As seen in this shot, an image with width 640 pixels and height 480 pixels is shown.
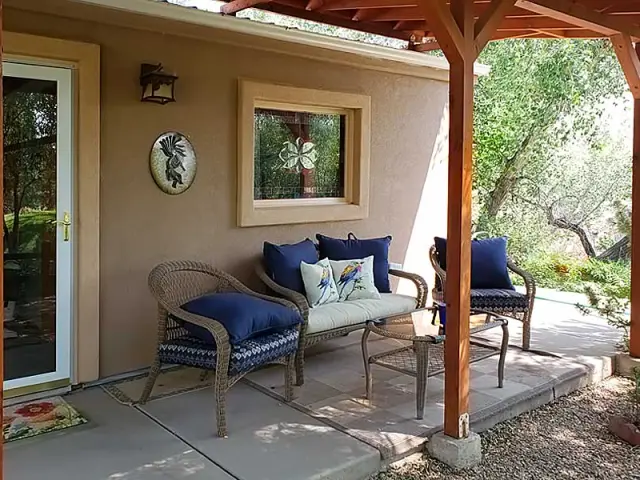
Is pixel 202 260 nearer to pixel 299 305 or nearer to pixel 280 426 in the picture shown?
pixel 299 305

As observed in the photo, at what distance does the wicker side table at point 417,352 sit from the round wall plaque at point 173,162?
64.3 inches

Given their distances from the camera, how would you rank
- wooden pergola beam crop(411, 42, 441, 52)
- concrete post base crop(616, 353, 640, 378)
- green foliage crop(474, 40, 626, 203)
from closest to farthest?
concrete post base crop(616, 353, 640, 378) < wooden pergola beam crop(411, 42, 441, 52) < green foliage crop(474, 40, 626, 203)

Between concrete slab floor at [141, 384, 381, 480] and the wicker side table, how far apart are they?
0.51m

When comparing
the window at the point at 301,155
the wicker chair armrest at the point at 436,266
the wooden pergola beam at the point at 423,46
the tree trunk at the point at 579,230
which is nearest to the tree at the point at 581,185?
the tree trunk at the point at 579,230

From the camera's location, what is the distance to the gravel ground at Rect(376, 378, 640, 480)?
10.1 feet

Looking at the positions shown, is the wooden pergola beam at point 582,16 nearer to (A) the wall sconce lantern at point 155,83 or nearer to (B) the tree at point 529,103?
(A) the wall sconce lantern at point 155,83

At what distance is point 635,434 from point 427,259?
3.05 m

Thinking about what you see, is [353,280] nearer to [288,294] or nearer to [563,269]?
[288,294]

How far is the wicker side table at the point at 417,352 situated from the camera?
3.45m

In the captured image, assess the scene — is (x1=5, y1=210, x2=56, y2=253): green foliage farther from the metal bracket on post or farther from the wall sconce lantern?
the metal bracket on post

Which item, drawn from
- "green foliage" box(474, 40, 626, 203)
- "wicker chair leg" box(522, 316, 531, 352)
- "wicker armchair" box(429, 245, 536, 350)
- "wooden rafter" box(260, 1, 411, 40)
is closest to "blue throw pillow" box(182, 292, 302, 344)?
"wicker armchair" box(429, 245, 536, 350)

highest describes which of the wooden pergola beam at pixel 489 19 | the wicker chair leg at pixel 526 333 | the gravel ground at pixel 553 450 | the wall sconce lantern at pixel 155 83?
the wooden pergola beam at pixel 489 19

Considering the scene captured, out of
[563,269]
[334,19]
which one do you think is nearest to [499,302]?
[334,19]

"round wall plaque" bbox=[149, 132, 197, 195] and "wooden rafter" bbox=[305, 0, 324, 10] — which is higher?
"wooden rafter" bbox=[305, 0, 324, 10]
